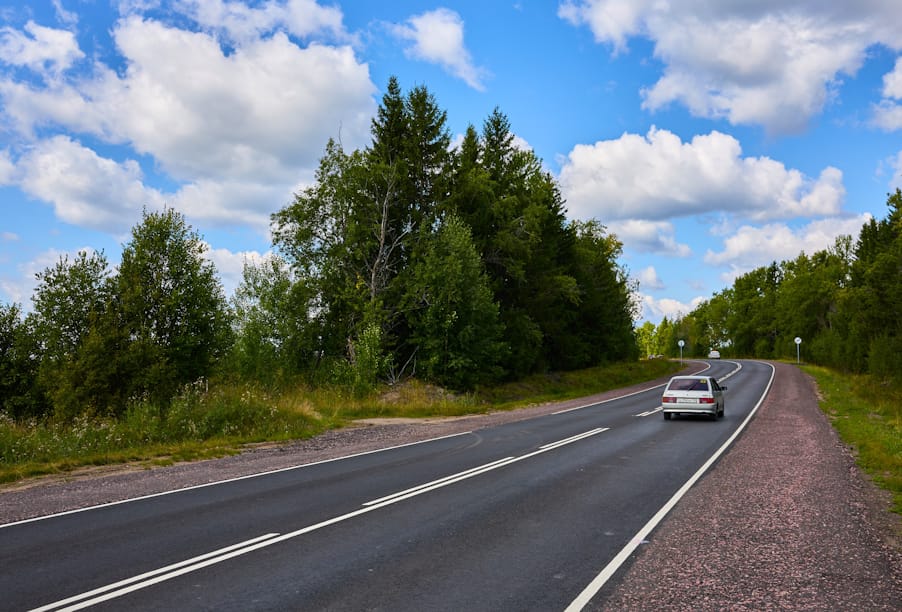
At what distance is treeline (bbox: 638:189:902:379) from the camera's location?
42.1 meters

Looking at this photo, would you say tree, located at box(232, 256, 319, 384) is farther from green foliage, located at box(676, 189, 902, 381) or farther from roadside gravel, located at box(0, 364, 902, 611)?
Answer: green foliage, located at box(676, 189, 902, 381)

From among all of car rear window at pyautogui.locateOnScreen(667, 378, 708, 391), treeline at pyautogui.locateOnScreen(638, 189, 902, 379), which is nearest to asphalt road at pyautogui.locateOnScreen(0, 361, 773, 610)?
car rear window at pyautogui.locateOnScreen(667, 378, 708, 391)

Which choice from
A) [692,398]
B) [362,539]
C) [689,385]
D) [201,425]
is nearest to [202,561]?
[362,539]

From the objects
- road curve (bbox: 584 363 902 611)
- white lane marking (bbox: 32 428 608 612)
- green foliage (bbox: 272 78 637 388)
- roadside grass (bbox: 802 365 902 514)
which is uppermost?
green foliage (bbox: 272 78 637 388)

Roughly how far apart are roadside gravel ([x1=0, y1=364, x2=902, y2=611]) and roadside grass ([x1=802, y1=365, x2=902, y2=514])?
0.43 meters

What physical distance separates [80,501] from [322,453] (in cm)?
585

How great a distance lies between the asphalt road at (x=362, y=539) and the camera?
17.5ft

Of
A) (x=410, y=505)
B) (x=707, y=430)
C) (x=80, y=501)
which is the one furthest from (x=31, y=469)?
(x=707, y=430)

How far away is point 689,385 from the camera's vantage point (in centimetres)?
2195

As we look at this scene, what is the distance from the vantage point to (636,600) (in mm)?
5285

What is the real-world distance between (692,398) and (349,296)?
16.6 metres

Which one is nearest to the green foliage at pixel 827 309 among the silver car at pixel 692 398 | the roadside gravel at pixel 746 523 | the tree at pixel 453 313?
the silver car at pixel 692 398

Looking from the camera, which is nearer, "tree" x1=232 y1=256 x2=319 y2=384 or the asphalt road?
the asphalt road

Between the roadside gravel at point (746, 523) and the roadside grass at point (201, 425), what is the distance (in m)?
1.05
